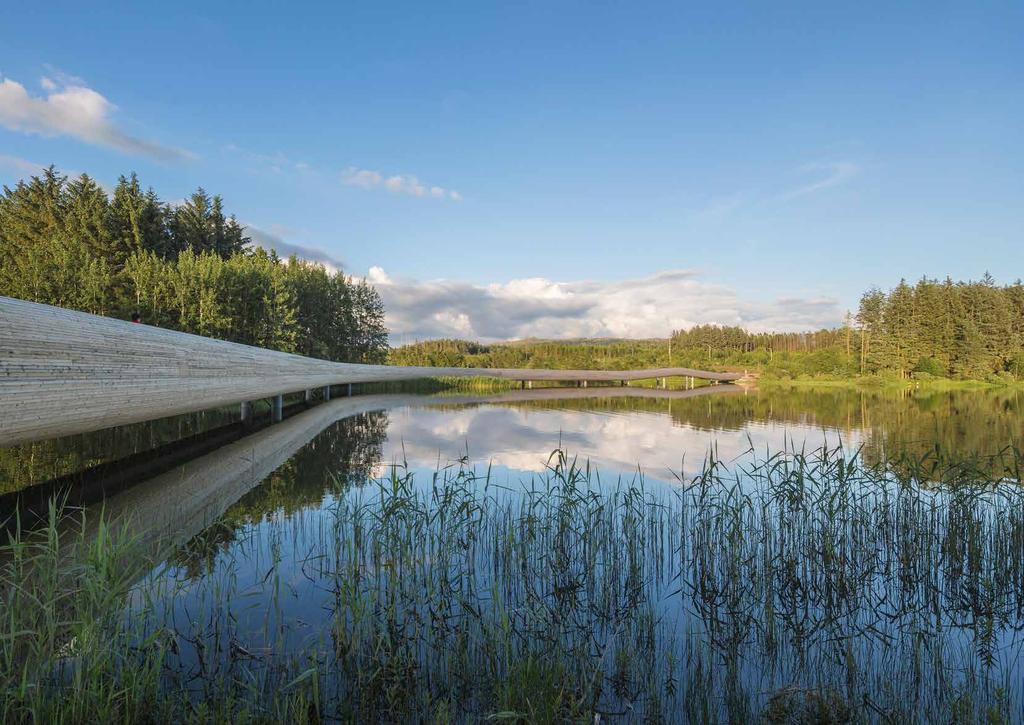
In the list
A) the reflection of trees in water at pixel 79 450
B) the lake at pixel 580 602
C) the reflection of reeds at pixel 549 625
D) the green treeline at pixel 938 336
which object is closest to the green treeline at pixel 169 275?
the reflection of trees in water at pixel 79 450

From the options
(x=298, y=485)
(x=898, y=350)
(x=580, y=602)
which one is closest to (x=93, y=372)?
(x=298, y=485)

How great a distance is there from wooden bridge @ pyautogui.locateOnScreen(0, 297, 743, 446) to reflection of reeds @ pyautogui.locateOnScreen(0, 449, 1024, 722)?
110 centimetres

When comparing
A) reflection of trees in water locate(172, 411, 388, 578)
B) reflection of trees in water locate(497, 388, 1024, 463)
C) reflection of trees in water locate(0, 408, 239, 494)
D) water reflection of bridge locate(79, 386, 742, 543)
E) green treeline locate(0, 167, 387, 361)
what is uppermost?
green treeline locate(0, 167, 387, 361)

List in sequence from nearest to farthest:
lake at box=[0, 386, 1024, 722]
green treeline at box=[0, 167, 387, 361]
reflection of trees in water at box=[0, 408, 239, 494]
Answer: lake at box=[0, 386, 1024, 722] → reflection of trees in water at box=[0, 408, 239, 494] → green treeline at box=[0, 167, 387, 361]

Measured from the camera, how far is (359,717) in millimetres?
2150

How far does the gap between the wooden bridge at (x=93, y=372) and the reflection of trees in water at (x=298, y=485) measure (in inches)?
59.0

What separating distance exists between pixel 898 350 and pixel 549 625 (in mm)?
48630

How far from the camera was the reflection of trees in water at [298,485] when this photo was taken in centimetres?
375

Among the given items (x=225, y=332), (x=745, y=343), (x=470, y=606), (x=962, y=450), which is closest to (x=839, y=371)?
(x=745, y=343)

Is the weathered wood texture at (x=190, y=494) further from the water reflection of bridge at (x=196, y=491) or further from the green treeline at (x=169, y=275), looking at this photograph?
the green treeline at (x=169, y=275)

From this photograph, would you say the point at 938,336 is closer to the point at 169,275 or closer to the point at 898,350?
the point at 898,350

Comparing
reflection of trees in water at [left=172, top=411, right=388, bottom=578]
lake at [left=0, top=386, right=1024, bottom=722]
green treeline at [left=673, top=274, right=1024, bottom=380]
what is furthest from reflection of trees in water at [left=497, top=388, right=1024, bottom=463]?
green treeline at [left=673, top=274, right=1024, bottom=380]

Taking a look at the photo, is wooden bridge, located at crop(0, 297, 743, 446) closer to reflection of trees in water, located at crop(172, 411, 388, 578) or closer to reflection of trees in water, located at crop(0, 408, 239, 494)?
reflection of trees in water, located at crop(0, 408, 239, 494)

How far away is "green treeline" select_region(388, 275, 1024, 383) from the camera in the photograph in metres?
37.8
